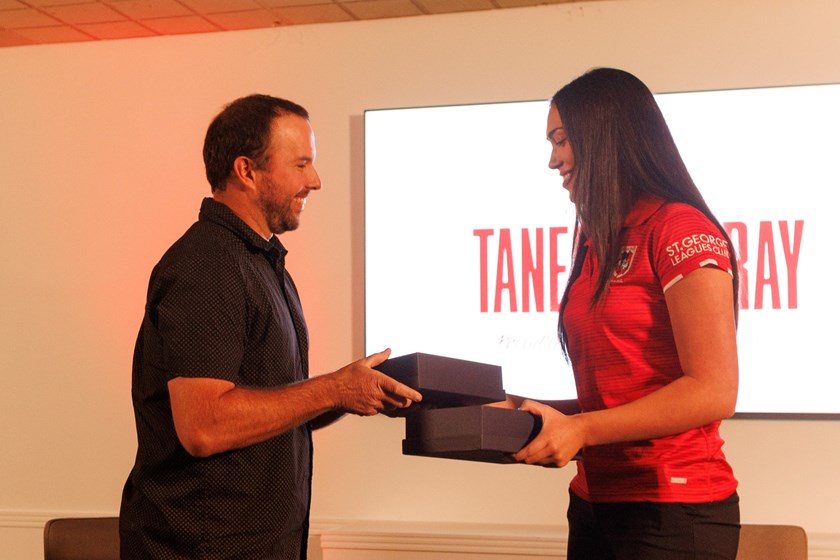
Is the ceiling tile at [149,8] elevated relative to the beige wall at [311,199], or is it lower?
elevated

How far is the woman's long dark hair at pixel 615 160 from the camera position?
171cm

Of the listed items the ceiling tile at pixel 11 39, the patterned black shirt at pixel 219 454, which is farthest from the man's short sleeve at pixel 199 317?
the ceiling tile at pixel 11 39

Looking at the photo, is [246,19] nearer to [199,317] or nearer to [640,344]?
[199,317]

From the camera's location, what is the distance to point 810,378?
3.64 meters

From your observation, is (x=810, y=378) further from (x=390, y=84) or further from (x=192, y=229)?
(x=192, y=229)

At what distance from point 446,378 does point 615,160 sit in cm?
51

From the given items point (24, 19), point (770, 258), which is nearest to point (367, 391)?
point (770, 258)

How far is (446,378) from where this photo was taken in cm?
188

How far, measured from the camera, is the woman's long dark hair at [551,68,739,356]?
1.71 m

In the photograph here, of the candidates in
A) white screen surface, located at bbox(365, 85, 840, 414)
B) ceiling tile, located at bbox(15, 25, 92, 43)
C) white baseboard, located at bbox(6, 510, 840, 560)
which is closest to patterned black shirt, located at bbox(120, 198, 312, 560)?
white baseboard, located at bbox(6, 510, 840, 560)

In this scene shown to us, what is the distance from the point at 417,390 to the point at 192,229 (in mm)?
603

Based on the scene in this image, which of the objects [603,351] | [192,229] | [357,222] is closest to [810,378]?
[357,222]

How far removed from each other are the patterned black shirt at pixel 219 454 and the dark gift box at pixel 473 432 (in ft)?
1.19

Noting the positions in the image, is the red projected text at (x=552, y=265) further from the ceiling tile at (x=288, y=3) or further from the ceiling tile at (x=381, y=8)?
the ceiling tile at (x=288, y=3)
